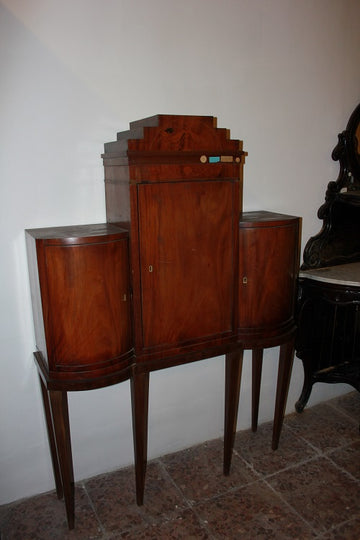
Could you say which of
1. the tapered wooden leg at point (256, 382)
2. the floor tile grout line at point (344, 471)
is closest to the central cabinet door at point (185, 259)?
the tapered wooden leg at point (256, 382)

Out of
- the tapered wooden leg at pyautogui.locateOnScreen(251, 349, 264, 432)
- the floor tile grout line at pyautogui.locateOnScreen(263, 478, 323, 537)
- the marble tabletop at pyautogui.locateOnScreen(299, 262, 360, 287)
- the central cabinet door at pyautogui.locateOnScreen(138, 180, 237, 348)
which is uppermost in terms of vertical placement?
the central cabinet door at pyautogui.locateOnScreen(138, 180, 237, 348)

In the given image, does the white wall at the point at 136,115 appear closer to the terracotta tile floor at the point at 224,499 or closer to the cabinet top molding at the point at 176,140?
the terracotta tile floor at the point at 224,499

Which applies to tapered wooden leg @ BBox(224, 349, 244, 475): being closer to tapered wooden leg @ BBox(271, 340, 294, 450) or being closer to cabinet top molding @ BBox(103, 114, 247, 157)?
tapered wooden leg @ BBox(271, 340, 294, 450)

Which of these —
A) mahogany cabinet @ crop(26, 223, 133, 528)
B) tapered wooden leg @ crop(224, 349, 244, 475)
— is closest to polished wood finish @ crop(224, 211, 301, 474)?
tapered wooden leg @ crop(224, 349, 244, 475)

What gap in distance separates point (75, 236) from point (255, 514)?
1526 mm

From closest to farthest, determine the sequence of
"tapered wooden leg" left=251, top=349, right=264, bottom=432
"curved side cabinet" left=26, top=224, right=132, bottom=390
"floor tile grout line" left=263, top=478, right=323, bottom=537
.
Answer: "curved side cabinet" left=26, top=224, right=132, bottom=390 → "floor tile grout line" left=263, top=478, right=323, bottom=537 → "tapered wooden leg" left=251, top=349, right=264, bottom=432

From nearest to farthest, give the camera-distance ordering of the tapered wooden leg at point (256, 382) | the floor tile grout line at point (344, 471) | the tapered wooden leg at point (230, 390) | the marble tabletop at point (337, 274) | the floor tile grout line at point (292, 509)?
the floor tile grout line at point (292, 509) < the tapered wooden leg at point (230, 390) < the floor tile grout line at point (344, 471) < the marble tabletop at point (337, 274) < the tapered wooden leg at point (256, 382)

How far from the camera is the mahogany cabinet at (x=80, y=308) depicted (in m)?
1.51

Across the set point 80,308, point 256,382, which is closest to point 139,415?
point 80,308

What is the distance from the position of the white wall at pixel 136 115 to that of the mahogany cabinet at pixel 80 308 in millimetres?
244

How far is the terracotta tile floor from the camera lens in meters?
1.87

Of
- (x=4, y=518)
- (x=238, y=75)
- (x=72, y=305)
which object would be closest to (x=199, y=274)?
(x=72, y=305)

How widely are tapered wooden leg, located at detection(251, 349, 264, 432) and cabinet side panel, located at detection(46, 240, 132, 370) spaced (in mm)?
1064

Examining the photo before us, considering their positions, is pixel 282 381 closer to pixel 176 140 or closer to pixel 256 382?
pixel 256 382
